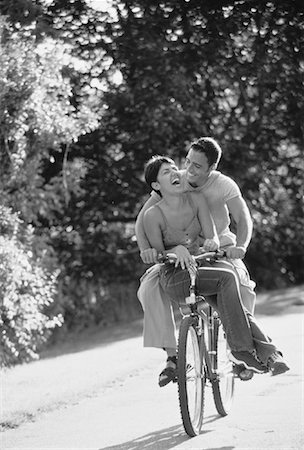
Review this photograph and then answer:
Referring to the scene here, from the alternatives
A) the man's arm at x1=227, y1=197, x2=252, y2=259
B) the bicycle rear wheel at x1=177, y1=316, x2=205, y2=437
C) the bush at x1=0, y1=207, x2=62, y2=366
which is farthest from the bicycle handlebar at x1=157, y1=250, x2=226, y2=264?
the bush at x1=0, y1=207, x2=62, y2=366

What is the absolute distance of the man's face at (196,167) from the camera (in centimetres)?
686

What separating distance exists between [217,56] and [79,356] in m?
4.92

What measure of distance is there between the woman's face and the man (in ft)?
0.18

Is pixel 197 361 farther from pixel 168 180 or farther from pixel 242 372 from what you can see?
pixel 168 180

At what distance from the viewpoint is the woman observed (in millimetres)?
6535

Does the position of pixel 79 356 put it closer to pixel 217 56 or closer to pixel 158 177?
pixel 217 56

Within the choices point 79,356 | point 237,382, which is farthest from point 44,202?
point 237,382

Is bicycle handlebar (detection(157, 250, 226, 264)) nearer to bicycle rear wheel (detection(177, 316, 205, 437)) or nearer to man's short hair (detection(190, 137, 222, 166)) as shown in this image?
bicycle rear wheel (detection(177, 316, 205, 437))

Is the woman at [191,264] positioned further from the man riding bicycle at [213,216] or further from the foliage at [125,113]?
the foliage at [125,113]

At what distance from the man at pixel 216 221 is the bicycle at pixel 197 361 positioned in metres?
0.15

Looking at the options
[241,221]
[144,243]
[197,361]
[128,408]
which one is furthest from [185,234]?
[128,408]

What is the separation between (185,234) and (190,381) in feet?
3.48

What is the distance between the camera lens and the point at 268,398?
7.68 metres

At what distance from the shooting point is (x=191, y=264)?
258 inches
